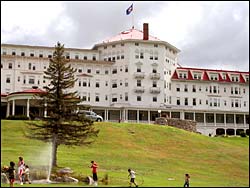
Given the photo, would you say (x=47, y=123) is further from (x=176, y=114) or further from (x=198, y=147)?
(x=176, y=114)

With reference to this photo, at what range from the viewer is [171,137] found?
53.2 m

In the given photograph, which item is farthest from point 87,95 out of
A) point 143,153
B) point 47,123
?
point 47,123

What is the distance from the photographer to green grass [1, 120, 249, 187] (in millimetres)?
31866

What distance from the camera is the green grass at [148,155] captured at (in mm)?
31866

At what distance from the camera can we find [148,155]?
43031 millimetres

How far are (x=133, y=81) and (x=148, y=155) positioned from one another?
1781 inches

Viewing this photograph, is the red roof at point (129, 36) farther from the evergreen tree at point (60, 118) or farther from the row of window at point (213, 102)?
the evergreen tree at point (60, 118)

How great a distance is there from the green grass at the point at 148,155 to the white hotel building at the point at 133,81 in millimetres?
Answer: 30057

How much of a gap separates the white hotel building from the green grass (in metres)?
30.1

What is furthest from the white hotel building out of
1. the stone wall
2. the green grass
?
the green grass

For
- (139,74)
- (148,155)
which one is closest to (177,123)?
(139,74)

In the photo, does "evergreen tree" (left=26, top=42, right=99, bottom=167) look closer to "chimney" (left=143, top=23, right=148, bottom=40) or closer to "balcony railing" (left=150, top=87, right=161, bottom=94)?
"balcony railing" (left=150, top=87, right=161, bottom=94)

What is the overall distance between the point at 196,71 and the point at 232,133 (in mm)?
14519

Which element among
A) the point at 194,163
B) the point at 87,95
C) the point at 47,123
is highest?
the point at 87,95
